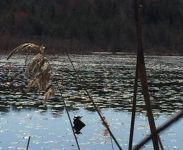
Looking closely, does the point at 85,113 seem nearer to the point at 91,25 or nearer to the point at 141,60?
the point at 141,60

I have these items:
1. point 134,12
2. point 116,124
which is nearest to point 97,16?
point 116,124

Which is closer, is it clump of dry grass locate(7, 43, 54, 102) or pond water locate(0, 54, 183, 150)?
clump of dry grass locate(7, 43, 54, 102)

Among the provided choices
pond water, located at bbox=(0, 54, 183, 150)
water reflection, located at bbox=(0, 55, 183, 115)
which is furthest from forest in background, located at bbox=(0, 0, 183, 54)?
pond water, located at bbox=(0, 54, 183, 150)

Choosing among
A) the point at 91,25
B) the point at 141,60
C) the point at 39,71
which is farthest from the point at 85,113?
the point at 91,25

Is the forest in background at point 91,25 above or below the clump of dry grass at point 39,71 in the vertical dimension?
above

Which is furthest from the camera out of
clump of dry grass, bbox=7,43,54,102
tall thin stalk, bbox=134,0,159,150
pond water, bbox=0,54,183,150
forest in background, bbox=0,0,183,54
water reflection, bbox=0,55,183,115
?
forest in background, bbox=0,0,183,54

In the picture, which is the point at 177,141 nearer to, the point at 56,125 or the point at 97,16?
the point at 56,125

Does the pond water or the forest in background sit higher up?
the forest in background

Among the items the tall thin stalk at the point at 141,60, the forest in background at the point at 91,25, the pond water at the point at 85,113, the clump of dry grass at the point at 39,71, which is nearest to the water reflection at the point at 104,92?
the pond water at the point at 85,113

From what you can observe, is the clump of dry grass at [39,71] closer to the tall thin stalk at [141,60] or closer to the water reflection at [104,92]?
the tall thin stalk at [141,60]

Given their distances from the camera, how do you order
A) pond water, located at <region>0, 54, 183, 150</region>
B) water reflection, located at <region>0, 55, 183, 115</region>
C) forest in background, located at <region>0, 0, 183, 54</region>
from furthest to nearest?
forest in background, located at <region>0, 0, 183, 54</region> < water reflection, located at <region>0, 55, 183, 115</region> < pond water, located at <region>0, 54, 183, 150</region>

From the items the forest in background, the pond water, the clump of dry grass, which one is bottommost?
the pond water

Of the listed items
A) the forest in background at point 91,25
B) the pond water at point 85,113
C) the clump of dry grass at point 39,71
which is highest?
the forest in background at point 91,25

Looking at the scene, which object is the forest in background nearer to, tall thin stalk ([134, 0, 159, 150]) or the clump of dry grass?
the clump of dry grass
